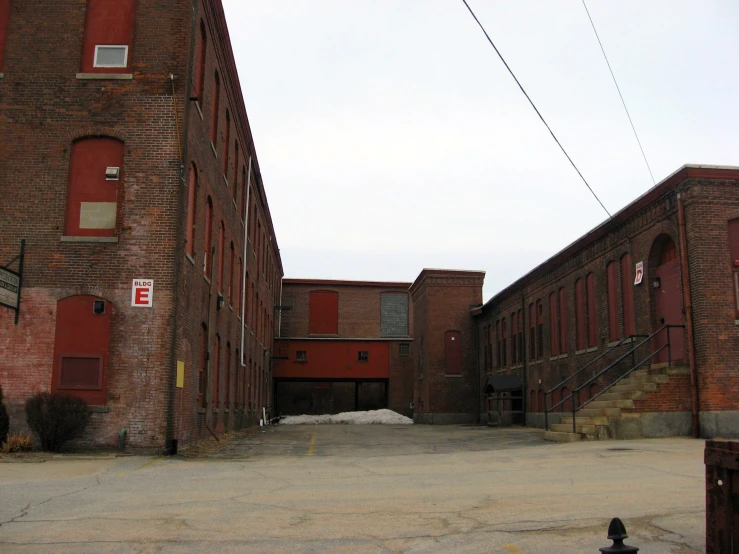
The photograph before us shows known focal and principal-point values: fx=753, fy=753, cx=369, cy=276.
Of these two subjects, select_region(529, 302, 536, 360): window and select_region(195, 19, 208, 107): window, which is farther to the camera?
select_region(529, 302, 536, 360): window

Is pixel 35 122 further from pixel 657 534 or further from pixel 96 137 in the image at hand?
pixel 657 534

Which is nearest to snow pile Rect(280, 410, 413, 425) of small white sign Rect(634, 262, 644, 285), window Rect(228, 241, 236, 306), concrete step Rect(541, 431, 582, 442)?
window Rect(228, 241, 236, 306)

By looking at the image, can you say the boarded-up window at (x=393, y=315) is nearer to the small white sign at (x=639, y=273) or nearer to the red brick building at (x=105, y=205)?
the small white sign at (x=639, y=273)

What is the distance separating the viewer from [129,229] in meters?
16.4

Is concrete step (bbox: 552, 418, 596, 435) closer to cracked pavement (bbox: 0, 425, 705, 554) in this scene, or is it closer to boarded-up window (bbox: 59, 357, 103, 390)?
cracked pavement (bbox: 0, 425, 705, 554)

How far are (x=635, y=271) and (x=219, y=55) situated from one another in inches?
555

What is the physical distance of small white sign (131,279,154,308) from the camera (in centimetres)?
1605

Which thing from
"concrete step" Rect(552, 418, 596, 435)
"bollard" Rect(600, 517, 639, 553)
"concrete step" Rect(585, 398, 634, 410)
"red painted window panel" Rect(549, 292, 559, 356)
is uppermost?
"red painted window panel" Rect(549, 292, 559, 356)

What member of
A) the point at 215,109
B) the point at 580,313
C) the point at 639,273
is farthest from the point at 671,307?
the point at 215,109

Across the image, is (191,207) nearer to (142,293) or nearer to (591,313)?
(142,293)

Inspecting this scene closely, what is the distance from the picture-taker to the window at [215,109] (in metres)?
21.4

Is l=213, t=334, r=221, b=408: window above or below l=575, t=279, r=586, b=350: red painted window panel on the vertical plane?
below

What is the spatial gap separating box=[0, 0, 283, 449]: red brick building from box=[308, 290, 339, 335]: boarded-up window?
39.0 metres

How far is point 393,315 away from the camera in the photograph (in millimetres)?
59750
